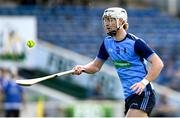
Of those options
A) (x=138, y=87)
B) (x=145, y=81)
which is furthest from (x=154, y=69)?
(x=138, y=87)

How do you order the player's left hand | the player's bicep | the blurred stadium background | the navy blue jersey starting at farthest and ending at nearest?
the blurred stadium background → the navy blue jersey → the player's bicep → the player's left hand

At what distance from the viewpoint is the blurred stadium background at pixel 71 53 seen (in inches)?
639

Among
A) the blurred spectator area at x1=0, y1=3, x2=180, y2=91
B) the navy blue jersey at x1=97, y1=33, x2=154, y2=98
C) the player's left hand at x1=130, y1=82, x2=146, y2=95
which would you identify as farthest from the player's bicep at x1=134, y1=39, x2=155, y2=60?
the blurred spectator area at x1=0, y1=3, x2=180, y2=91

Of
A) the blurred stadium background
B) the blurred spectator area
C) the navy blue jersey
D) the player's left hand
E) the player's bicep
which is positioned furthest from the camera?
the blurred spectator area

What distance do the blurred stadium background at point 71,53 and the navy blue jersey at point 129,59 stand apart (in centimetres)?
693

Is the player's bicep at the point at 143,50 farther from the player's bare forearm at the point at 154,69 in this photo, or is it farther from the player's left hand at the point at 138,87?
the player's left hand at the point at 138,87

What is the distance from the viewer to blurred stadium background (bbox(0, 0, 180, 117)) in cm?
1623

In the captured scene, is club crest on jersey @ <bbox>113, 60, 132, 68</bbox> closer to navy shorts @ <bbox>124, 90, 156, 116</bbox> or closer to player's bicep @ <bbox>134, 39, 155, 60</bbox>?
player's bicep @ <bbox>134, 39, 155, 60</bbox>

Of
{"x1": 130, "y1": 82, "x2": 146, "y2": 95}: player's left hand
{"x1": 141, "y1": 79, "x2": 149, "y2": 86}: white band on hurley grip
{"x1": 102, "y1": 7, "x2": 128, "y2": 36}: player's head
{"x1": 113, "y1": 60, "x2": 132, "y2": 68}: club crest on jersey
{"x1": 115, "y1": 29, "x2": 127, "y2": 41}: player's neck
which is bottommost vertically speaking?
{"x1": 130, "y1": 82, "x2": 146, "y2": 95}: player's left hand

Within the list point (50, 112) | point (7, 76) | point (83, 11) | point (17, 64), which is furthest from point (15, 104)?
point (83, 11)

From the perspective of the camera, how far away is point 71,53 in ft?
63.2

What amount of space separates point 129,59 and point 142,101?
44 centimetres

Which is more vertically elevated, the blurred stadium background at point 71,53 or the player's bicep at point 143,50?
the player's bicep at point 143,50

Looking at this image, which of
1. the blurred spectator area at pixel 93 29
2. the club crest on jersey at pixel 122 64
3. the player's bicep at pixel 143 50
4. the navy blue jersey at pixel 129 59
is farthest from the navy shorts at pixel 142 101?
the blurred spectator area at pixel 93 29
